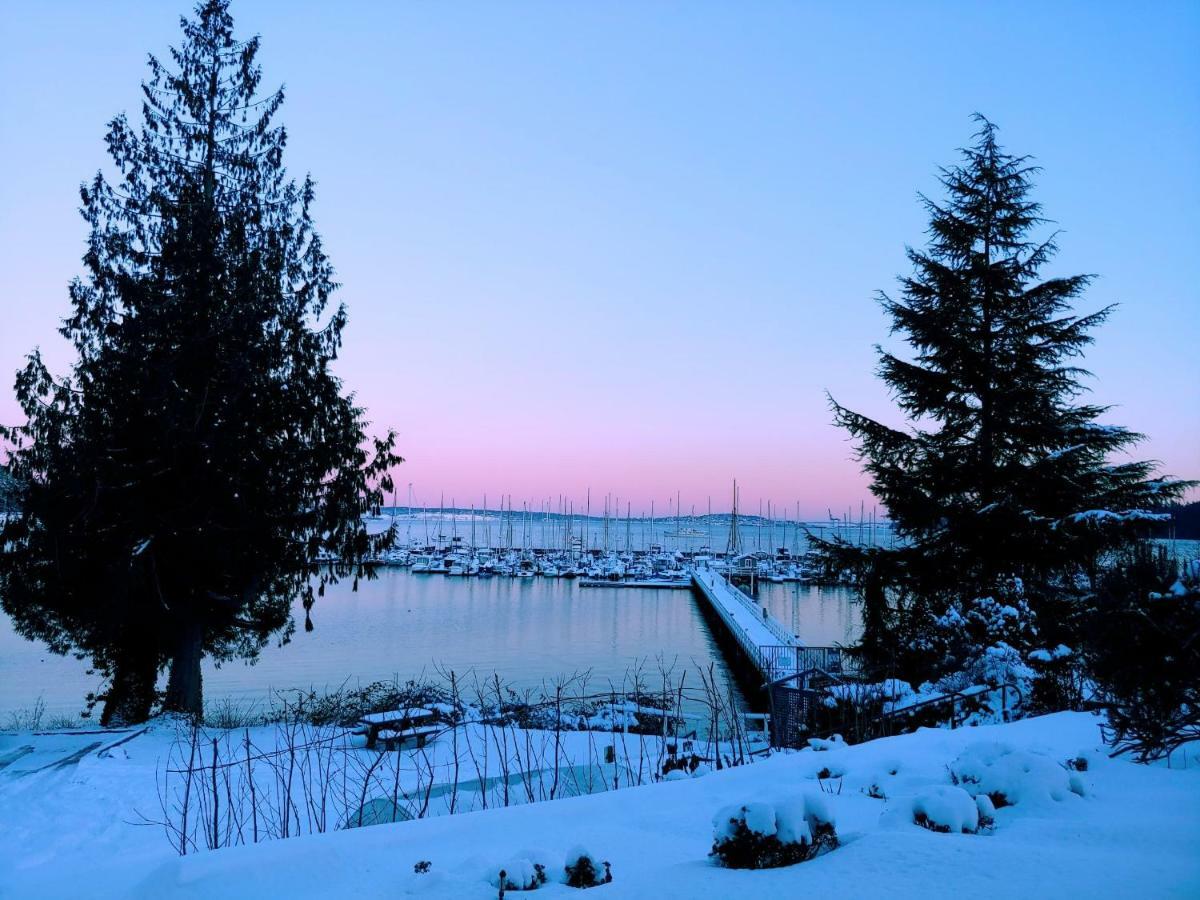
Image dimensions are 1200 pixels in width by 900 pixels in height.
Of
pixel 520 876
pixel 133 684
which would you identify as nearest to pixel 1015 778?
pixel 520 876

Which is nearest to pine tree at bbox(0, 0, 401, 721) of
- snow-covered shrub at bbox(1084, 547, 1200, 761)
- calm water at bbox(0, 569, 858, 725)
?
calm water at bbox(0, 569, 858, 725)

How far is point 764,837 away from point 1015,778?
1897 millimetres

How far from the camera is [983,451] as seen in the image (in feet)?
41.8

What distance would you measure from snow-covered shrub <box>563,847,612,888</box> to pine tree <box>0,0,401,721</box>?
1058cm

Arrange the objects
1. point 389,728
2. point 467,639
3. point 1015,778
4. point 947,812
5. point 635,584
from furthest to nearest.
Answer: point 635,584 → point 467,639 → point 389,728 → point 1015,778 → point 947,812

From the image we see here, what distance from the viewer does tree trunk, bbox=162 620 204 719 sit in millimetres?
12445

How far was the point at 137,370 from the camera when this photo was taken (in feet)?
38.6

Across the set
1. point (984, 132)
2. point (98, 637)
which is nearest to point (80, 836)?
point (98, 637)

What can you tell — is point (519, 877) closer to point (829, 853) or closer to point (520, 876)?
point (520, 876)

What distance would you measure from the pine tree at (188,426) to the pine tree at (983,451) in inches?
368

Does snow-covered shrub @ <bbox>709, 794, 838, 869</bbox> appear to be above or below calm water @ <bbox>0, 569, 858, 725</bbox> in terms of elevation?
above

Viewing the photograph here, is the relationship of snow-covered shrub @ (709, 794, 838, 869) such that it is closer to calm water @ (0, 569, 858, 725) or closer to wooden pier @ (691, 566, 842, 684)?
calm water @ (0, 569, 858, 725)

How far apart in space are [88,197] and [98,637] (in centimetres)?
778

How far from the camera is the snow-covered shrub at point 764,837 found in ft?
9.78
